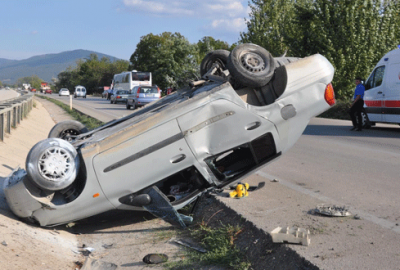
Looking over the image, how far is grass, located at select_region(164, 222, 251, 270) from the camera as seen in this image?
13.5 ft

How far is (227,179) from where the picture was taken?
5402 millimetres

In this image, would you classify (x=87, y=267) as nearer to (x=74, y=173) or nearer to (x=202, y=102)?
(x=74, y=173)

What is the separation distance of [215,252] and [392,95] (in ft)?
37.1

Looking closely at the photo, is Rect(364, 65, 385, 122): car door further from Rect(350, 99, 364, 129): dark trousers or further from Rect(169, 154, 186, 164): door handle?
Rect(169, 154, 186, 164): door handle

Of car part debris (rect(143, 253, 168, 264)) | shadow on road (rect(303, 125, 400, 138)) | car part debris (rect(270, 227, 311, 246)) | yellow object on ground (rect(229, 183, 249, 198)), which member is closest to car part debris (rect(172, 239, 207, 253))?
car part debris (rect(143, 253, 168, 264))

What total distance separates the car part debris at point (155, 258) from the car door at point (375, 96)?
11.5 metres

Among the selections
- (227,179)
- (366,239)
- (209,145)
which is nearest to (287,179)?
(227,179)

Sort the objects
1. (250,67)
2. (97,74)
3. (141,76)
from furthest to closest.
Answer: (97,74) → (141,76) → (250,67)

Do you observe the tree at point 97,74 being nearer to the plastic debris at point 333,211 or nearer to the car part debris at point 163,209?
the car part debris at point 163,209

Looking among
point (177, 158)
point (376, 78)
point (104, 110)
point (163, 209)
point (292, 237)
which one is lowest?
point (104, 110)

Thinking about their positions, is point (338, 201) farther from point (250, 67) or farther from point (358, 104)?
point (358, 104)

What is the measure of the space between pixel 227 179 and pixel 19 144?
24.4 feet

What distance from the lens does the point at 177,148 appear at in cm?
491

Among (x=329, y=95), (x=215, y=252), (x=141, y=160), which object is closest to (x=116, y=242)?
(x=141, y=160)
